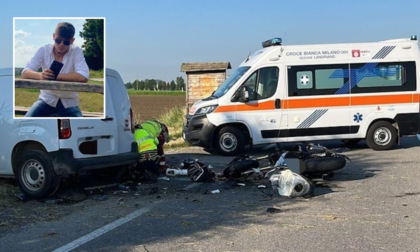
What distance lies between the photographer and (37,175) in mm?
7074

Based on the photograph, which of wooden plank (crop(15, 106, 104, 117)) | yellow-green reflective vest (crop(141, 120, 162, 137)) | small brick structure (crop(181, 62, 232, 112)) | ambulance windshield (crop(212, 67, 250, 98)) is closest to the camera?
wooden plank (crop(15, 106, 104, 117))

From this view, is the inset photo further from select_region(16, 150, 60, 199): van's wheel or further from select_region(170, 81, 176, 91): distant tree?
select_region(170, 81, 176, 91): distant tree

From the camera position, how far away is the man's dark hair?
16.0 feet

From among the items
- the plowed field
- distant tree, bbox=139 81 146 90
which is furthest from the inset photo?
distant tree, bbox=139 81 146 90

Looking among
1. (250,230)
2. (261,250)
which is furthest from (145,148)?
(261,250)

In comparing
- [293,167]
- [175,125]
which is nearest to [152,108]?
[175,125]

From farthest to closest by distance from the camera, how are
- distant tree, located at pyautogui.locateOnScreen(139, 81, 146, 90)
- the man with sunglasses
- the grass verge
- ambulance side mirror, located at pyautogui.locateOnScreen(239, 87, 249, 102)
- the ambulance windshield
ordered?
distant tree, located at pyautogui.locateOnScreen(139, 81, 146, 90), the grass verge, the ambulance windshield, ambulance side mirror, located at pyautogui.locateOnScreen(239, 87, 249, 102), the man with sunglasses

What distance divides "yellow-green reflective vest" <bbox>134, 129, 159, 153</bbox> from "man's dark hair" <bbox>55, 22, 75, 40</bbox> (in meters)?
3.49

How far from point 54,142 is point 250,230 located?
10.4 feet

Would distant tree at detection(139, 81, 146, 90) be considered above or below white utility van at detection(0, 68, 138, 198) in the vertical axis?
above

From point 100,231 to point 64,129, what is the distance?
6.65ft

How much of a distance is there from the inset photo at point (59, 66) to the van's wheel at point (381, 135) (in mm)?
8742

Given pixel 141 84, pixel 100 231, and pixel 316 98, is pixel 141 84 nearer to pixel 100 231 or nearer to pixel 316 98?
pixel 316 98

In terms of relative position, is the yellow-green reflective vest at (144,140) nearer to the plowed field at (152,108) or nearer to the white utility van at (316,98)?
the white utility van at (316,98)
